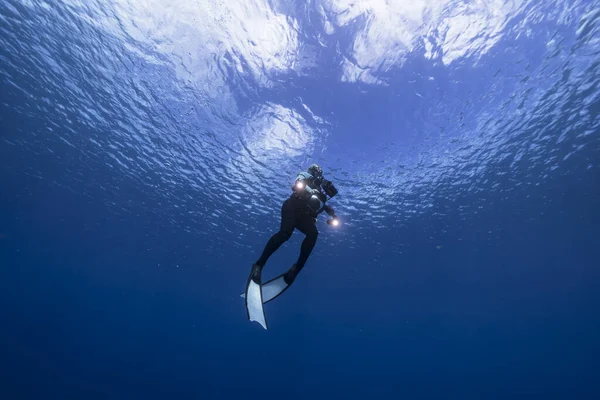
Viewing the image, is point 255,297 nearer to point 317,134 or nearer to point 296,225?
point 296,225

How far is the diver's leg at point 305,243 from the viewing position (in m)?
5.34

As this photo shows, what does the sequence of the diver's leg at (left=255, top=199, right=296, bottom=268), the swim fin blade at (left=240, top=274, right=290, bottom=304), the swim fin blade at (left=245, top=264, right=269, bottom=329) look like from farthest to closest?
the swim fin blade at (left=240, top=274, right=290, bottom=304) → the diver's leg at (left=255, top=199, right=296, bottom=268) → the swim fin blade at (left=245, top=264, right=269, bottom=329)

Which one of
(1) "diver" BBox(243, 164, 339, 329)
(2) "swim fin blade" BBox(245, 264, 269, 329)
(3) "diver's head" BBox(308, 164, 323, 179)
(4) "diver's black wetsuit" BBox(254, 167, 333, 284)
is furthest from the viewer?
(3) "diver's head" BBox(308, 164, 323, 179)

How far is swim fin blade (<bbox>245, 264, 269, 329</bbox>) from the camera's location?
470 centimetres

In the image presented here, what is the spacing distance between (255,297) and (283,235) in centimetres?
119

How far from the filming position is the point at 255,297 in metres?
4.85

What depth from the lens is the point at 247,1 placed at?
767 cm

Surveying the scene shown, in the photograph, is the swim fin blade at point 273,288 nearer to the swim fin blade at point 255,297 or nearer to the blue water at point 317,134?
the swim fin blade at point 255,297

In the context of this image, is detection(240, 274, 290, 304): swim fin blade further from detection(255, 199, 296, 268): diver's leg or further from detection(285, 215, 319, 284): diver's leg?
detection(255, 199, 296, 268): diver's leg

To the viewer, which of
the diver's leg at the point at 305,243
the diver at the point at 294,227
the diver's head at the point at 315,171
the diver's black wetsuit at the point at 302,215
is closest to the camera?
the diver at the point at 294,227

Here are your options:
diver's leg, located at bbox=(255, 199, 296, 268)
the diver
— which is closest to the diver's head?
the diver

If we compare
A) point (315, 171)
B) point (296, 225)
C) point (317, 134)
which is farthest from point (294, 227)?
point (317, 134)

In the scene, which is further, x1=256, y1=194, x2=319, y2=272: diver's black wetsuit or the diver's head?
the diver's head

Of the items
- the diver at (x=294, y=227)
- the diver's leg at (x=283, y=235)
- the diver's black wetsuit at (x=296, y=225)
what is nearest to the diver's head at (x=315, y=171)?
the diver at (x=294, y=227)
